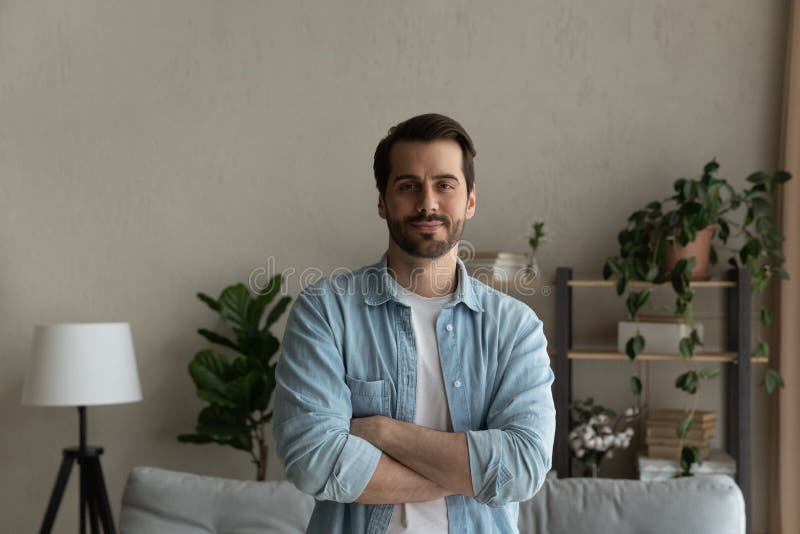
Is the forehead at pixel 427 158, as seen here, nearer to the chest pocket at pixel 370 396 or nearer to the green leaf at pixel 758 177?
the chest pocket at pixel 370 396

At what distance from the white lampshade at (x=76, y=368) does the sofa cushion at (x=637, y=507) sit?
1.70 m

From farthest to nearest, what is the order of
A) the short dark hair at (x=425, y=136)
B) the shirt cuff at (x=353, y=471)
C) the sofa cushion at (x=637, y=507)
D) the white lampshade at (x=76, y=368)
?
1. the white lampshade at (x=76, y=368)
2. the sofa cushion at (x=637, y=507)
3. the short dark hair at (x=425, y=136)
4. the shirt cuff at (x=353, y=471)

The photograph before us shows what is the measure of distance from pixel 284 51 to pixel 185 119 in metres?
0.52

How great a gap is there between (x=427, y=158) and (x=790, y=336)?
7.61 feet

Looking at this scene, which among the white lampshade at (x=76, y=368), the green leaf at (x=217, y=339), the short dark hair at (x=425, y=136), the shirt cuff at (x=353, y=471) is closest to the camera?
the shirt cuff at (x=353, y=471)

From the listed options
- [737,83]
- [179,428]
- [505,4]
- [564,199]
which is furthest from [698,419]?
[179,428]

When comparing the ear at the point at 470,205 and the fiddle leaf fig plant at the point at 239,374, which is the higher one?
the ear at the point at 470,205

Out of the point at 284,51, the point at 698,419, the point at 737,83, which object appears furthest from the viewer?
the point at 284,51

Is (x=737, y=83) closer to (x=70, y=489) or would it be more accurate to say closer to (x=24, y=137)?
(x=24, y=137)

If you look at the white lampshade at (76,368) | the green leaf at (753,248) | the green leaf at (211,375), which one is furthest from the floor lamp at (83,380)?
the green leaf at (753,248)

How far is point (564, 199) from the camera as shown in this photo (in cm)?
379

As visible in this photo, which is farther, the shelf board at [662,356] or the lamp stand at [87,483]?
the lamp stand at [87,483]

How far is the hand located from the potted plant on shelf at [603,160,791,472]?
6.16 feet

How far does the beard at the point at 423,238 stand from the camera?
1697 millimetres
